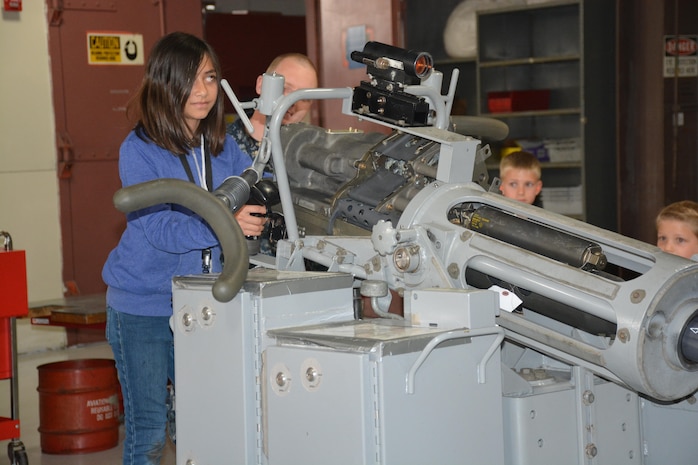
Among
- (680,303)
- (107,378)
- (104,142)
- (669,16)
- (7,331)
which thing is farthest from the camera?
(104,142)

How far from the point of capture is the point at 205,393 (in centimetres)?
236

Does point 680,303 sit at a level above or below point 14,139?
below

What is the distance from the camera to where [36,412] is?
5328 mm

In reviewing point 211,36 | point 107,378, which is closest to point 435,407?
point 107,378

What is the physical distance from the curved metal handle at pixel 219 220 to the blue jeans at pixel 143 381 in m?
0.66

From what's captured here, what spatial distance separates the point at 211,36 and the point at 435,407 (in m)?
9.32

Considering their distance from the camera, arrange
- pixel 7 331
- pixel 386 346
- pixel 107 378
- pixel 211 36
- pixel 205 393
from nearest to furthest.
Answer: pixel 386 346 → pixel 205 393 → pixel 7 331 → pixel 107 378 → pixel 211 36

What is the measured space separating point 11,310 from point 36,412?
5.60 feet

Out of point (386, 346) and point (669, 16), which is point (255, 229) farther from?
point (669, 16)

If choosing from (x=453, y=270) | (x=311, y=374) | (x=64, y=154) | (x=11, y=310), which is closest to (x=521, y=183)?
(x=453, y=270)

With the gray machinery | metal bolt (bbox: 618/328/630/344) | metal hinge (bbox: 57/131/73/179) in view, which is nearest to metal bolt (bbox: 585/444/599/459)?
the gray machinery

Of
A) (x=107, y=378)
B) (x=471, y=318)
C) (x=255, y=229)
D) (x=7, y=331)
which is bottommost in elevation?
(x=107, y=378)

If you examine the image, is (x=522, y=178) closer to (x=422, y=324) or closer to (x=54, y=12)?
(x=422, y=324)

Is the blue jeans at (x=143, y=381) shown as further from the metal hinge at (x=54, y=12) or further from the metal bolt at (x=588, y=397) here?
the metal hinge at (x=54, y=12)
